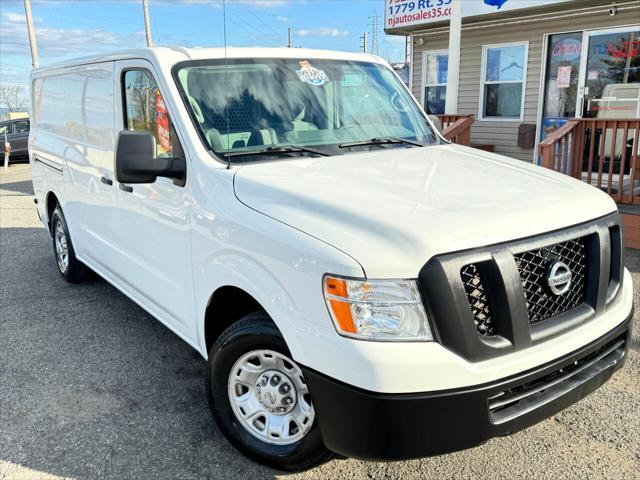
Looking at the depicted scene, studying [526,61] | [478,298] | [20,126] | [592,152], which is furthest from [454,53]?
[20,126]

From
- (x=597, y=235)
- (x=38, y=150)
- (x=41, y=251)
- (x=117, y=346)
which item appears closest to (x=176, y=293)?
(x=117, y=346)

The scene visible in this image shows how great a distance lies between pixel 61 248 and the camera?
566 cm

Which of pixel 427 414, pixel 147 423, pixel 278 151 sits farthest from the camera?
pixel 147 423

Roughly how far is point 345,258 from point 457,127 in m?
6.77

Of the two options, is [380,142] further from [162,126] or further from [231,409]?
[231,409]

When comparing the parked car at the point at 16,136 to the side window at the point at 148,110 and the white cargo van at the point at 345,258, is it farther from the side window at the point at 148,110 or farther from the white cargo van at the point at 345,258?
the side window at the point at 148,110

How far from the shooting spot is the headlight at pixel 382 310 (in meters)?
2.05

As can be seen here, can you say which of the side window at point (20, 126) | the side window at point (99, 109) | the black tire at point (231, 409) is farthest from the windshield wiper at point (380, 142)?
the side window at point (20, 126)

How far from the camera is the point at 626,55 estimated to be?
8.62m

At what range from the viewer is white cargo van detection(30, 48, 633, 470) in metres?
2.05

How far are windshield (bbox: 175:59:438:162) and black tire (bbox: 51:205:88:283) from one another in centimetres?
283

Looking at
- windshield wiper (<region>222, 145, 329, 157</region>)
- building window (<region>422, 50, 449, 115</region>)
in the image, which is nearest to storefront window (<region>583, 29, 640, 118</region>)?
building window (<region>422, 50, 449, 115</region>)

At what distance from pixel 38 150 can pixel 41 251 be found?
188 centimetres

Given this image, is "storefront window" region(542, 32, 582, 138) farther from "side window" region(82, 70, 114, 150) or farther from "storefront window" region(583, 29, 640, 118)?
"side window" region(82, 70, 114, 150)
